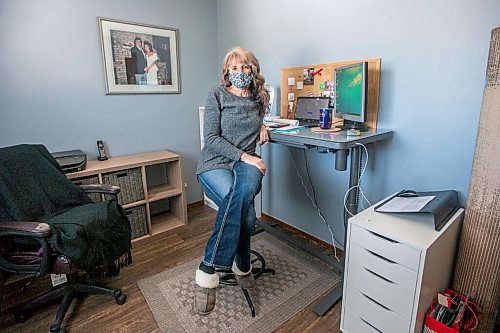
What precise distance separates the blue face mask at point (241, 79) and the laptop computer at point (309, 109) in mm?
661

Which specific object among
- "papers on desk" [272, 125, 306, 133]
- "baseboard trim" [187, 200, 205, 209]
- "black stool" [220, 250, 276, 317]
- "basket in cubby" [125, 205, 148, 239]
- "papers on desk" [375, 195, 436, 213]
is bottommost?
"black stool" [220, 250, 276, 317]

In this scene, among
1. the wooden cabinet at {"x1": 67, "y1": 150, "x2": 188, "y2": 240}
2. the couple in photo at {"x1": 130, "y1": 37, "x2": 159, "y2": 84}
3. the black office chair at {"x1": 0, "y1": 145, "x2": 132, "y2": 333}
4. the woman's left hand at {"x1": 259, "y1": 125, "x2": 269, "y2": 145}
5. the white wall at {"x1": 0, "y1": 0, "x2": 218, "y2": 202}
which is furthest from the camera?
the couple in photo at {"x1": 130, "y1": 37, "x2": 159, "y2": 84}

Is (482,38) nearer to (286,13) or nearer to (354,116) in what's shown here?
(354,116)

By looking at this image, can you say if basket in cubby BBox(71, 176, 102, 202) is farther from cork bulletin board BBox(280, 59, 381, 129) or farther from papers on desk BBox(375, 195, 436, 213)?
papers on desk BBox(375, 195, 436, 213)

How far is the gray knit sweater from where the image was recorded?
64.6 inches

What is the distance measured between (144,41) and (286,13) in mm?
1286

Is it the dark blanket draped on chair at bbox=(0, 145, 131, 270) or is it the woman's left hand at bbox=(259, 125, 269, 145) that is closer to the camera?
the dark blanket draped on chair at bbox=(0, 145, 131, 270)

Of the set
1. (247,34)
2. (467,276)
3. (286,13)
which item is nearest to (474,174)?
(467,276)

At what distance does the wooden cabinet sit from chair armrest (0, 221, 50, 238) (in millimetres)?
719

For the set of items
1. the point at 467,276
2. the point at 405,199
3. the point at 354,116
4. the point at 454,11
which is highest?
the point at 454,11

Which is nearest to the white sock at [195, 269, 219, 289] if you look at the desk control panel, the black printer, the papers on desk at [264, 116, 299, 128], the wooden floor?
the wooden floor

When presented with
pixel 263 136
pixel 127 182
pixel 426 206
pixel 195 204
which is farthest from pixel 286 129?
pixel 195 204

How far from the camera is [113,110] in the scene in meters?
2.53

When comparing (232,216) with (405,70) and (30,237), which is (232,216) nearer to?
(30,237)
